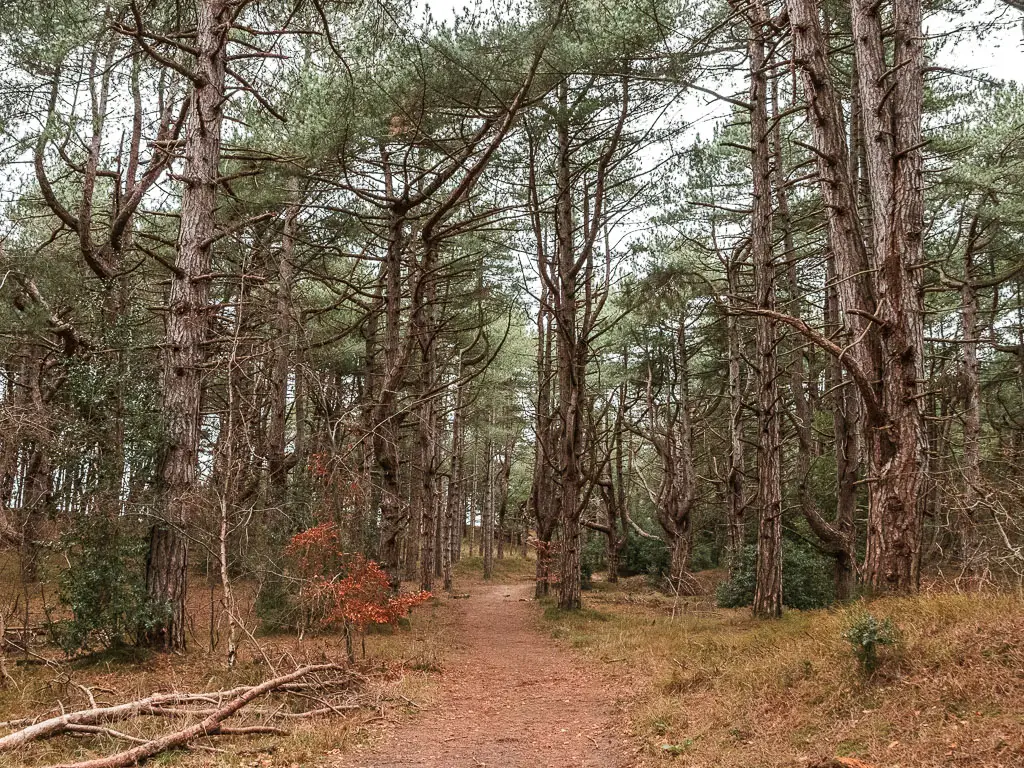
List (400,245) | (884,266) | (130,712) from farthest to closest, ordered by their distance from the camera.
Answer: (400,245) < (884,266) < (130,712)

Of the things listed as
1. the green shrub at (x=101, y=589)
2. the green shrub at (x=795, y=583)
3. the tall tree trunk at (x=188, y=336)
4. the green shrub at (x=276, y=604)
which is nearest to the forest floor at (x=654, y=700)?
the green shrub at (x=101, y=589)

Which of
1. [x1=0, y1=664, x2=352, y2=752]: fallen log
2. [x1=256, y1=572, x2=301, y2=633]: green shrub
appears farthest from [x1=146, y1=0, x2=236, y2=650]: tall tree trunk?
[x1=0, y1=664, x2=352, y2=752]: fallen log

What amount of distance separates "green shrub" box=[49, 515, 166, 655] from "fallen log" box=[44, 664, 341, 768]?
3.17 m

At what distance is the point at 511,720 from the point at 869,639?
Answer: 135 inches

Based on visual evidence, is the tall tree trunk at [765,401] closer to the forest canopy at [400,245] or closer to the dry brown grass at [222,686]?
the forest canopy at [400,245]

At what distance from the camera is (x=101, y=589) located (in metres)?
8.59

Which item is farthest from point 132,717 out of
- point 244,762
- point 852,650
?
point 852,650

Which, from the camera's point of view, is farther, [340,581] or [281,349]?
[281,349]

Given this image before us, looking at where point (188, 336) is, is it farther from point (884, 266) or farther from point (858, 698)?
point (858, 698)

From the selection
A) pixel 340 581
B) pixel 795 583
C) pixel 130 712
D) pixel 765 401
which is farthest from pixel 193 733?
pixel 795 583

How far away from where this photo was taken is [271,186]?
12.4 meters

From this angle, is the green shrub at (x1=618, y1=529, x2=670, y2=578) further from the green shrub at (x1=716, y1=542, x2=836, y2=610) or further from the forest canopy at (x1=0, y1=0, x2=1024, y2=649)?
the green shrub at (x1=716, y1=542, x2=836, y2=610)

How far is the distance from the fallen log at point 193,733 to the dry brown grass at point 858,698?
3.34 m

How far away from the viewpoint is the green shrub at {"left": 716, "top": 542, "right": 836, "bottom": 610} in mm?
13148
